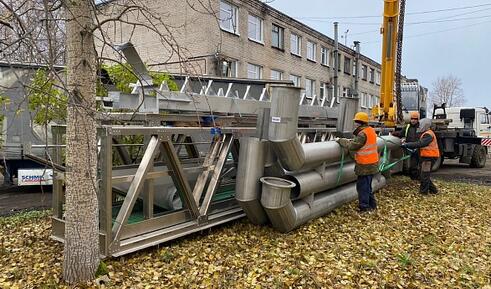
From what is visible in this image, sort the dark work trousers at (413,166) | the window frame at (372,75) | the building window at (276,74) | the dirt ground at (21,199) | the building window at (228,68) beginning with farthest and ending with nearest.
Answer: the window frame at (372,75) < the building window at (276,74) < the building window at (228,68) < the dark work trousers at (413,166) < the dirt ground at (21,199)

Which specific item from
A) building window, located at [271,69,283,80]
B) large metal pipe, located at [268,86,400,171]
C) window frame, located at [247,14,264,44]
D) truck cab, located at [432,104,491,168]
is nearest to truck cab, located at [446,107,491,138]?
truck cab, located at [432,104,491,168]

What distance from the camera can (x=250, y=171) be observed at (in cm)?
504

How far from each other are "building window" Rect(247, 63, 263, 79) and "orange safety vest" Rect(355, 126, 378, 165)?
1434 cm

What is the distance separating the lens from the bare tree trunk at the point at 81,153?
3.58 m

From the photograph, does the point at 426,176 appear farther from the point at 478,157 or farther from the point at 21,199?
the point at 478,157

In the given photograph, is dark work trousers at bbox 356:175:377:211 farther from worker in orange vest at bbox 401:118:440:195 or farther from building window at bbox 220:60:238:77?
building window at bbox 220:60:238:77

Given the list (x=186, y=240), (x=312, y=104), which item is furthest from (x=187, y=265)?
(x=312, y=104)

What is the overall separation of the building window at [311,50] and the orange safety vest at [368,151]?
20176 millimetres

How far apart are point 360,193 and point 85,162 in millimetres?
4496

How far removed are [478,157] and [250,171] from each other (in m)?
14.6

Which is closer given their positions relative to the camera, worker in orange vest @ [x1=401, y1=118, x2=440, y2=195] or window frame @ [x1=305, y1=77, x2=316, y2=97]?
worker in orange vest @ [x1=401, y1=118, x2=440, y2=195]

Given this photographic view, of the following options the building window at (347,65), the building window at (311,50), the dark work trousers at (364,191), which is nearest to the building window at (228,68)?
the building window at (311,50)

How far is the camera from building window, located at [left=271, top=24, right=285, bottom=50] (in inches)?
895

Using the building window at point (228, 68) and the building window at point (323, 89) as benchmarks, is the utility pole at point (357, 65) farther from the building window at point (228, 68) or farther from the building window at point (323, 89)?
the building window at point (228, 68)
